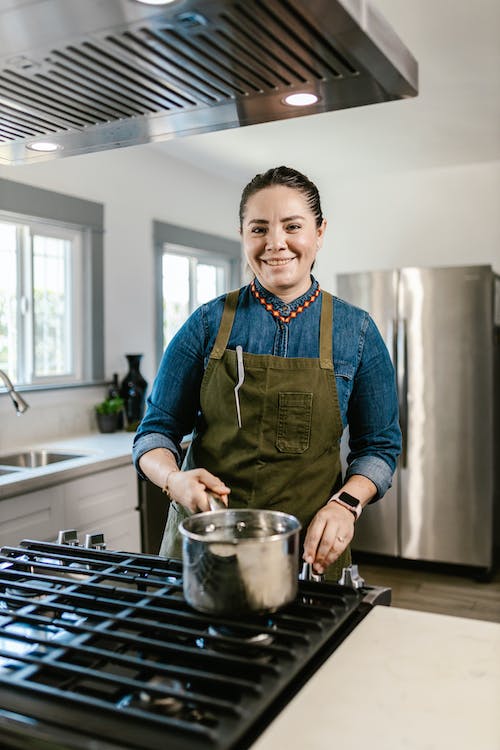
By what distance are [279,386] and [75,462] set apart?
148cm

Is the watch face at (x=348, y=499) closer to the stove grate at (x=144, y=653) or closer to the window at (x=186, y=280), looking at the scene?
the stove grate at (x=144, y=653)

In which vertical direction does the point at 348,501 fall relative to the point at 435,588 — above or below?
above

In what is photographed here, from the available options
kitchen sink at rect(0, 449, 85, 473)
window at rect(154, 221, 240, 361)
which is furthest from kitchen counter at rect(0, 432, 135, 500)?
window at rect(154, 221, 240, 361)

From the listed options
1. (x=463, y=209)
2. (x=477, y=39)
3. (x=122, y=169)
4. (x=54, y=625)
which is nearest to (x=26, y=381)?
(x=122, y=169)

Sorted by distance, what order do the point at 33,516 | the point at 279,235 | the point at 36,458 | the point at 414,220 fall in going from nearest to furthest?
the point at 279,235 < the point at 33,516 < the point at 36,458 < the point at 414,220

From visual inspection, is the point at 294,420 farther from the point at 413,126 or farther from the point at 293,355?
the point at 413,126

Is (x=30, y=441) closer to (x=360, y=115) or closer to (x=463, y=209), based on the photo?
(x=360, y=115)

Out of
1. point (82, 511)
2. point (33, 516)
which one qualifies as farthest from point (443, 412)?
point (33, 516)

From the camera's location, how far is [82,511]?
110 inches

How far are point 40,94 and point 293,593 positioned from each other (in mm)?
830

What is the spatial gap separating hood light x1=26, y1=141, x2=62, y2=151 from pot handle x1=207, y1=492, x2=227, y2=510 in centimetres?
73

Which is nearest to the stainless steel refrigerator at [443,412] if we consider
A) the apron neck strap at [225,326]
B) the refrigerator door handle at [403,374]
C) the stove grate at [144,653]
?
the refrigerator door handle at [403,374]

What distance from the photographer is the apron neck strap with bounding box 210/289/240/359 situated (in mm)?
1586

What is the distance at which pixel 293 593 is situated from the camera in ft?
2.93
